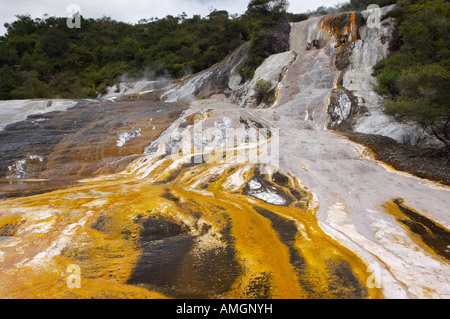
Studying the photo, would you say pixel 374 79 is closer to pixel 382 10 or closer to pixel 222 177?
pixel 382 10

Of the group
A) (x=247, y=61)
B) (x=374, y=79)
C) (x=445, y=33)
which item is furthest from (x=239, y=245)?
(x=247, y=61)

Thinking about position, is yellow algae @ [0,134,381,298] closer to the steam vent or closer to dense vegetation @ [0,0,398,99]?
the steam vent

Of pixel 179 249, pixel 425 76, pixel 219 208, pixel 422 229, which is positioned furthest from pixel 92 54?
pixel 422 229

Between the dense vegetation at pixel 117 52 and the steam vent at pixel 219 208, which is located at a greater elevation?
the dense vegetation at pixel 117 52

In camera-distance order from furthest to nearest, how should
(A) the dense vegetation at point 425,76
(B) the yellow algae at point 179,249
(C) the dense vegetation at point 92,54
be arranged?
(C) the dense vegetation at point 92,54
(A) the dense vegetation at point 425,76
(B) the yellow algae at point 179,249

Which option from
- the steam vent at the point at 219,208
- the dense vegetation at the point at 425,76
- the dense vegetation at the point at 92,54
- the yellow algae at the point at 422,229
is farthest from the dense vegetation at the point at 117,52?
the yellow algae at the point at 422,229

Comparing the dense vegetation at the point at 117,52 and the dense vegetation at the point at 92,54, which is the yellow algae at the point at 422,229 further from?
the dense vegetation at the point at 92,54

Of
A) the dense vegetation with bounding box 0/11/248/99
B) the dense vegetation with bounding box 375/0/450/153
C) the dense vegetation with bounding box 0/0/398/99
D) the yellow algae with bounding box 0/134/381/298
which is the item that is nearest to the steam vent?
the yellow algae with bounding box 0/134/381/298
